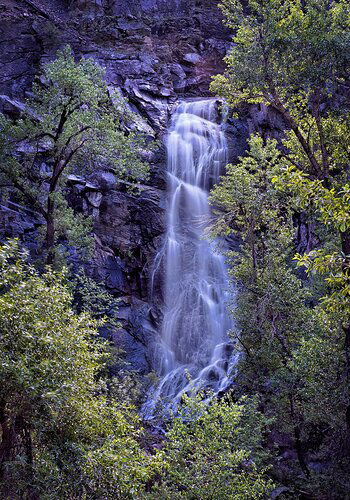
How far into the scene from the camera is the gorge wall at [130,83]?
2439cm

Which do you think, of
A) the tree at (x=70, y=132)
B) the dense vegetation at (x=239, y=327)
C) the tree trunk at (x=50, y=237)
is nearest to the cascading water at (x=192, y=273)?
the dense vegetation at (x=239, y=327)

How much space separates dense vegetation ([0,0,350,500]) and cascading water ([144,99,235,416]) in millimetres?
4225

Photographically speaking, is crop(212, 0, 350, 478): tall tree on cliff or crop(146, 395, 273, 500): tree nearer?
crop(146, 395, 273, 500): tree

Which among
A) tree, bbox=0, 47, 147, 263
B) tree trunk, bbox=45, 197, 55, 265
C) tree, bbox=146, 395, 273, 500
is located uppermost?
tree, bbox=0, 47, 147, 263

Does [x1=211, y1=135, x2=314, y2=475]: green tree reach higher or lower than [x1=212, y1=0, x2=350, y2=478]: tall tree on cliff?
lower

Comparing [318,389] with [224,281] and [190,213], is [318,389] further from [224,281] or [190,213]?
[190,213]

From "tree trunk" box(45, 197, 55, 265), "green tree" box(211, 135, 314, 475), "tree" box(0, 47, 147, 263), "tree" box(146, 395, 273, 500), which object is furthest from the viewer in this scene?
"tree trunk" box(45, 197, 55, 265)

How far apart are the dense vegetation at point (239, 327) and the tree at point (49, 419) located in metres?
0.03

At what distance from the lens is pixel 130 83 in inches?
1368

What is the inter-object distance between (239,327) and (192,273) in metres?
9.81

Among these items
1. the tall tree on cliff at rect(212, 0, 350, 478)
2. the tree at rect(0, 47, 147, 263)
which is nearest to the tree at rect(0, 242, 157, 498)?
the tall tree on cliff at rect(212, 0, 350, 478)

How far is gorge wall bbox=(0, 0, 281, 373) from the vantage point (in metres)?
24.4

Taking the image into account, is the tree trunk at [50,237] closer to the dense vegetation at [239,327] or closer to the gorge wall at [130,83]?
the dense vegetation at [239,327]

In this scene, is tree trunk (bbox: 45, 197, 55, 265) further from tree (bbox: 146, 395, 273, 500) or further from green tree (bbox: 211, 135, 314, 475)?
tree (bbox: 146, 395, 273, 500)
